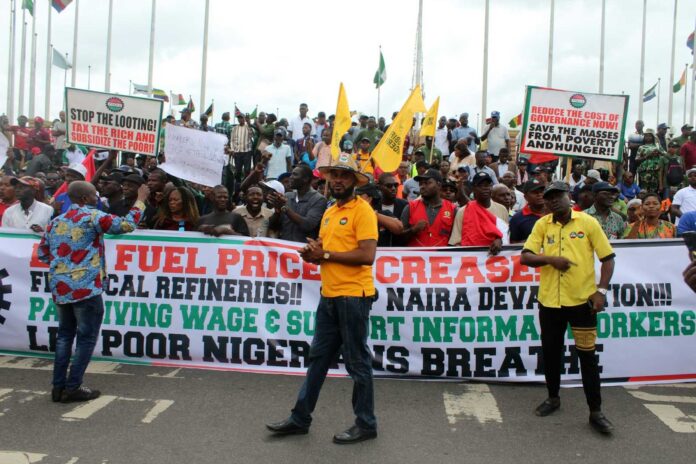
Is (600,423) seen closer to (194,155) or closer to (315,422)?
(315,422)

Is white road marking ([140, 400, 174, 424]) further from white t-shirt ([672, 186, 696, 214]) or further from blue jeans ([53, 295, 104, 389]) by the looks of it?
white t-shirt ([672, 186, 696, 214])

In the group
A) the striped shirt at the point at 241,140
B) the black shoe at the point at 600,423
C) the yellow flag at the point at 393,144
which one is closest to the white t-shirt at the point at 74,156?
the striped shirt at the point at 241,140

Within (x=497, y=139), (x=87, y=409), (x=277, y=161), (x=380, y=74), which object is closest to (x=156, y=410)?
(x=87, y=409)

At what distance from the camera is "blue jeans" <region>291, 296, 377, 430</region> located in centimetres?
486

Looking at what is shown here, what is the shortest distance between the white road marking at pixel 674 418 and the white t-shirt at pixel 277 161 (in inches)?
399

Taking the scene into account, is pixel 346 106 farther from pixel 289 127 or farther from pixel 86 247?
pixel 289 127

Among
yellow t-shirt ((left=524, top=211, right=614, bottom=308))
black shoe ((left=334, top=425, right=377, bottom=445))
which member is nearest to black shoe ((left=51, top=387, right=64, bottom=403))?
black shoe ((left=334, top=425, right=377, bottom=445))

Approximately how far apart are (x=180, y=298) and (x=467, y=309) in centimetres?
280

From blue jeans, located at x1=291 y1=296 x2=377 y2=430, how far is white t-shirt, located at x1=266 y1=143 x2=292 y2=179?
10.0 m

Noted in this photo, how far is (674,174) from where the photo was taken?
46.9 feet

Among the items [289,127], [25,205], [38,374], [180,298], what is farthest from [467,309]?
[289,127]

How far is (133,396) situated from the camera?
5887 mm

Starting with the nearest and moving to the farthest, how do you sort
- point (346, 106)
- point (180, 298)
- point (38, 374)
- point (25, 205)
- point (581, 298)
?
1. point (581, 298)
2. point (38, 374)
3. point (180, 298)
4. point (25, 205)
5. point (346, 106)

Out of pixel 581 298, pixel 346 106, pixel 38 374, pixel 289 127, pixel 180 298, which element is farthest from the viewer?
pixel 289 127
